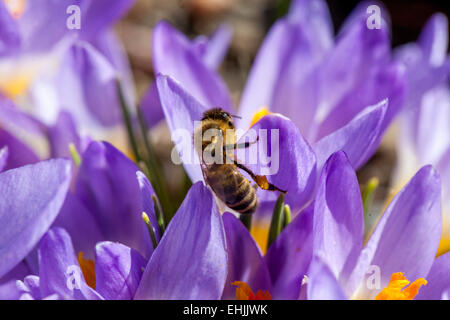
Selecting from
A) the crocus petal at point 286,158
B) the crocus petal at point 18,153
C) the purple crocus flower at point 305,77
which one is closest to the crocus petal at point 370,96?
the purple crocus flower at point 305,77

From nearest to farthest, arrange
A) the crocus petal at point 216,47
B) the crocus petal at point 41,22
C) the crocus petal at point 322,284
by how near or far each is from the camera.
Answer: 1. the crocus petal at point 322,284
2. the crocus petal at point 41,22
3. the crocus petal at point 216,47

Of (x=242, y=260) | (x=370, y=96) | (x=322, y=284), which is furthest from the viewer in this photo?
(x=370, y=96)

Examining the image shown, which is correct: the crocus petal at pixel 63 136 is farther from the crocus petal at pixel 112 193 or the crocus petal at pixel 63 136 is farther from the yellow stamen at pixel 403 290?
the yellow stamen at pixel 403 290

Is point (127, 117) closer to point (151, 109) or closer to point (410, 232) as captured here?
point (151, 109)

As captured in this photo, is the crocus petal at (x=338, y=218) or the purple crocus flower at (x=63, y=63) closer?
the crocus petal at (x=338, y=218)

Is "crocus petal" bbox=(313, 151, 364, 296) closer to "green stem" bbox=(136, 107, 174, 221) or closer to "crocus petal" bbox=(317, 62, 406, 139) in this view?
"crocus petal" bbox=(317, 62, 406, 139)

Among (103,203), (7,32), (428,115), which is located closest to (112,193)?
(103,203)

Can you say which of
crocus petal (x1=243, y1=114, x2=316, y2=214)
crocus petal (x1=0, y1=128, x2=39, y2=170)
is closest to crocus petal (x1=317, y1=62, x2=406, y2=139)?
crocus petal (x1=243, y1=114, x2=316, y2=214)
